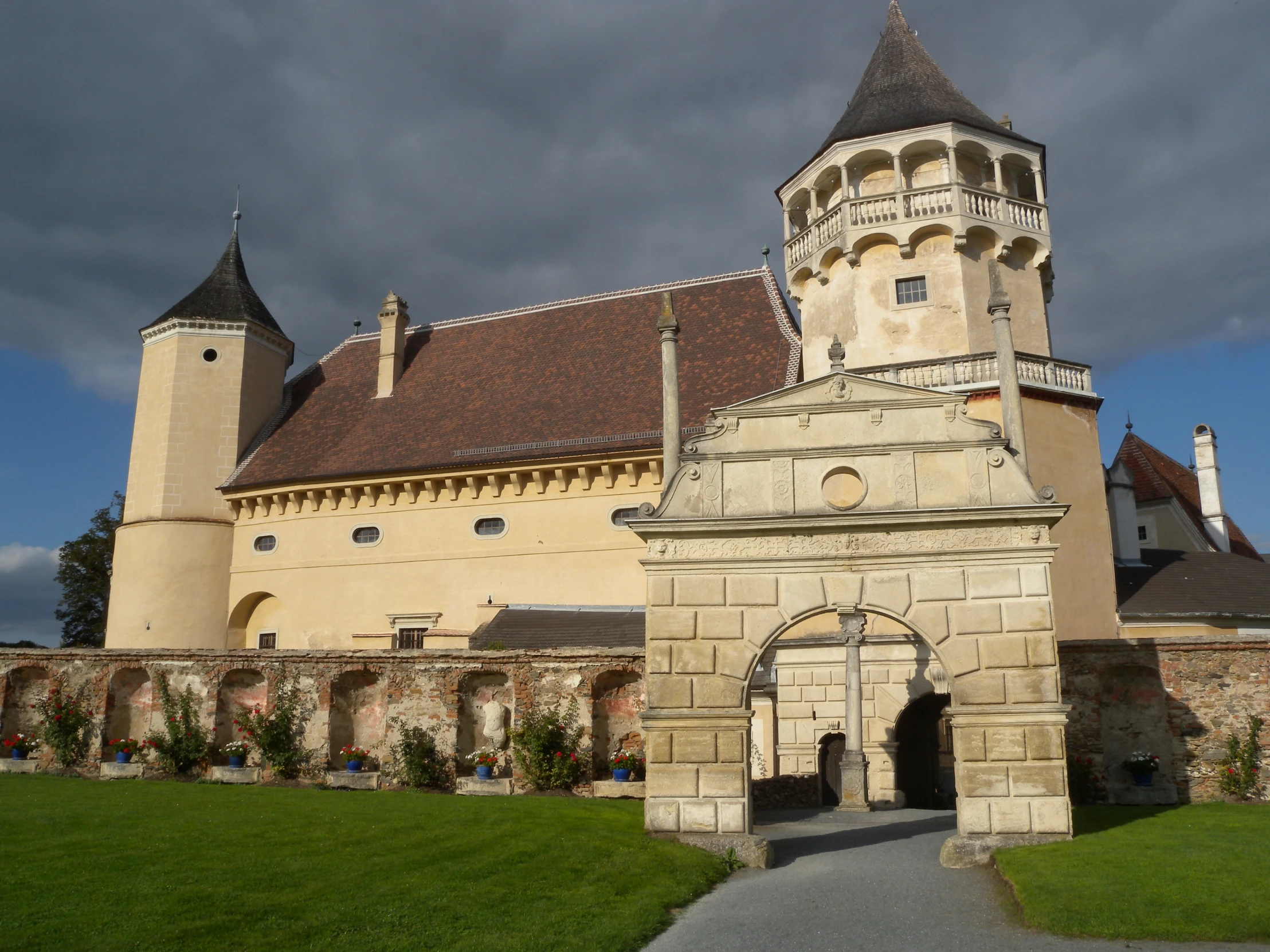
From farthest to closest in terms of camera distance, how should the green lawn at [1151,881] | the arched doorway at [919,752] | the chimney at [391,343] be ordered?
the chimney at [391,343] < the arched doorway at [919,752] < the green lawn at [1151,881]

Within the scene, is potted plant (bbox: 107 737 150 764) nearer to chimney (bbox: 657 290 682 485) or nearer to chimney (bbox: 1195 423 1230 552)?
chimney (bbox: 657 290 682 485)

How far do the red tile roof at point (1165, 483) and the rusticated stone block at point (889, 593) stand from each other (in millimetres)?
28131

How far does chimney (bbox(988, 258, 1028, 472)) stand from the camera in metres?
15.3

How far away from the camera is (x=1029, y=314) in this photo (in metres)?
27.0

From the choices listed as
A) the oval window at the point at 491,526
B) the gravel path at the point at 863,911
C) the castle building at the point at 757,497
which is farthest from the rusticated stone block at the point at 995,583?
the oval window at the point at 491,526

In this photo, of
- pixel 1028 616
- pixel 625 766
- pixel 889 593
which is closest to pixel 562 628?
pixel 625 766

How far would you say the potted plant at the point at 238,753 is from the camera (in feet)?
64.0

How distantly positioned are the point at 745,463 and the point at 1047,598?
432 centimetres

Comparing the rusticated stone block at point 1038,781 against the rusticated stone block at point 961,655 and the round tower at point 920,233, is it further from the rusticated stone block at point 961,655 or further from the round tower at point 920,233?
the round tower at point 920,233

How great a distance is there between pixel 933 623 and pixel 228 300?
29082 mm

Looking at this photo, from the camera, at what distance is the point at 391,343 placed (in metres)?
35.6

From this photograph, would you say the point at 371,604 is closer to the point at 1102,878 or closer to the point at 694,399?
the point at 694,399

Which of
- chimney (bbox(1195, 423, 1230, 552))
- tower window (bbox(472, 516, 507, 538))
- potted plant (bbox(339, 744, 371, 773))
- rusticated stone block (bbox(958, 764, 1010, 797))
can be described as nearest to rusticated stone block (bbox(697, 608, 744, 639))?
rusticated stone block (bbox(958, 764, 1010, 797))

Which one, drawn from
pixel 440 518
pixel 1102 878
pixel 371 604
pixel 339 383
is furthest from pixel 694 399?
pixel 1102 878
